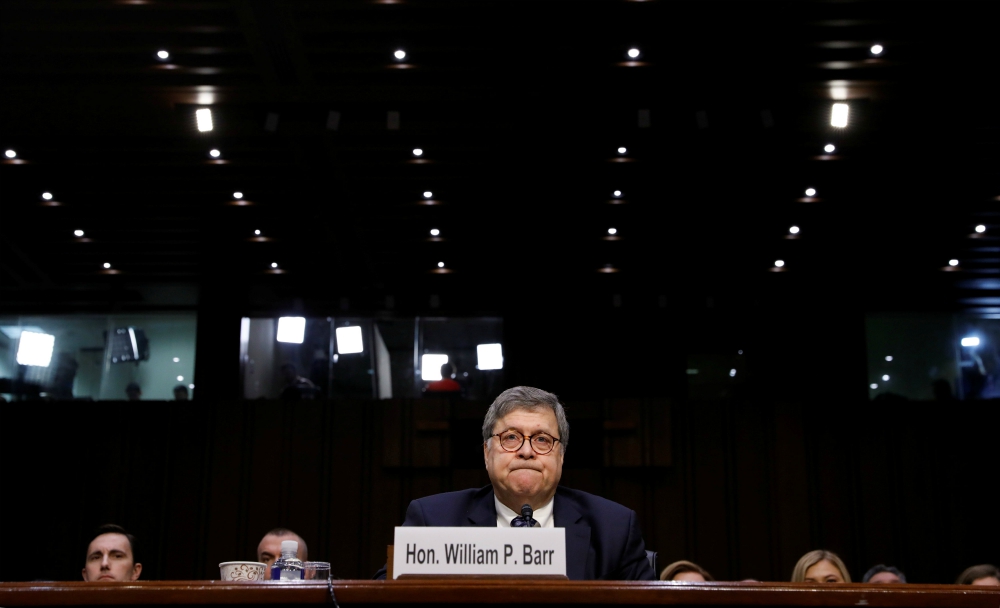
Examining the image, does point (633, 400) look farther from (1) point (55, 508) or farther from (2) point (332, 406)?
(1) point (55, 508)

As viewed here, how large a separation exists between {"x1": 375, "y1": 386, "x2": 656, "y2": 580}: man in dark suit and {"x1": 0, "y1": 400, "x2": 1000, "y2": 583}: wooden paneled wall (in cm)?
682

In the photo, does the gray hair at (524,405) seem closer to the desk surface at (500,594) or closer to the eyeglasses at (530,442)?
the eyeglasses at (530,442)

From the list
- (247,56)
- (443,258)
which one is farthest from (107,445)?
(247,56)

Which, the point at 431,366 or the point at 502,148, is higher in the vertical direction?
the point at 502,148

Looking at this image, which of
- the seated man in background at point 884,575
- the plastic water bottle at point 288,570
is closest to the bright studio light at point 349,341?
the seated man in background at point 884,575

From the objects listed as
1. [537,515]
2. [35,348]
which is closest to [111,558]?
[537,515]

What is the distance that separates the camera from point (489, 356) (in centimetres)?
1021

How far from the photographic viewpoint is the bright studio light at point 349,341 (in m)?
10.4

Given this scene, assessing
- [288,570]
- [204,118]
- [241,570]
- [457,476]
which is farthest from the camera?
→ [457,476]

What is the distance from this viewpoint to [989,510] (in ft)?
30.4

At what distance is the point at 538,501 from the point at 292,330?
325 inches

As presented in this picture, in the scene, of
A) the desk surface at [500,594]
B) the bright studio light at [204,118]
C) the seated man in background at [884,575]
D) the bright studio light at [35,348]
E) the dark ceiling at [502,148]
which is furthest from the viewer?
the bright studio light at [35,348]

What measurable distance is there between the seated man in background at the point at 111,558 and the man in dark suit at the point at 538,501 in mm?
2668

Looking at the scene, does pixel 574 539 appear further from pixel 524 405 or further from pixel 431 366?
pixel 431 366
